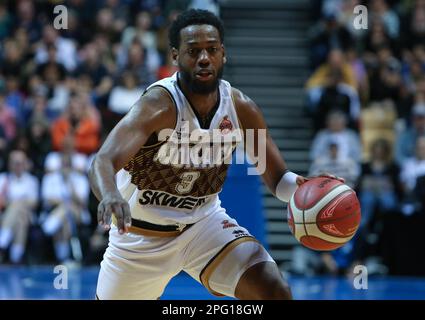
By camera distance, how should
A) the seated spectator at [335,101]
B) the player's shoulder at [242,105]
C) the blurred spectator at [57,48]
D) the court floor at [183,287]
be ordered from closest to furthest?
the player's shoulder at [242,105] < the court floor at [183,287] < the seated spectator at [335,101] < the blurred spectator at [57,48]

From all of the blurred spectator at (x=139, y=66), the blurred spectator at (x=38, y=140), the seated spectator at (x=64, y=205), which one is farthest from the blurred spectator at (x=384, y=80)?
the blurred spectator at (x=38, y=140)

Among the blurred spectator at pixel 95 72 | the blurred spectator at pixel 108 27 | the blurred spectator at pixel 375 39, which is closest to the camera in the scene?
the blurred spectator at pixel 95 72

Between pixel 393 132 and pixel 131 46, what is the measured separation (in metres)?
4.20

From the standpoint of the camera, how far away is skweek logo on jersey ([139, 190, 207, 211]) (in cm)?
557

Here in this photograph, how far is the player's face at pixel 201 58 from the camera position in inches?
213

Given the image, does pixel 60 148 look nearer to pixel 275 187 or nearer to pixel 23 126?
pixel 23 126

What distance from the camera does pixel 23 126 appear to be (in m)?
12.6

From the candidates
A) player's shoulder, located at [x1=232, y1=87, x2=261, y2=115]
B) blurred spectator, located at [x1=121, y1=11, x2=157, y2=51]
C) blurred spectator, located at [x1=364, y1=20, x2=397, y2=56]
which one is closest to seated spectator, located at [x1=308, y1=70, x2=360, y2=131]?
blurred spectator, located at [x1=364, y1=20, x2=397, y2=56]

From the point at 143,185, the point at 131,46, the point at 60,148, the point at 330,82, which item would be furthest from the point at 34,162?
the point at 143,185

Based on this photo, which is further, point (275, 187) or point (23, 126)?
point (23, 126)

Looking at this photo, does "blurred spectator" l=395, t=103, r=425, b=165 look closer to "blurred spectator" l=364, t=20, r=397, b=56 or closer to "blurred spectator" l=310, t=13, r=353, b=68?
"blurred spectator" l=364, t=20, r=397, b=56

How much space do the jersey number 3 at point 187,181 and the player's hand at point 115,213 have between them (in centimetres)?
110

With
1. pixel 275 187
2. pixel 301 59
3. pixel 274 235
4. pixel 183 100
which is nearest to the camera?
pixel 183 100

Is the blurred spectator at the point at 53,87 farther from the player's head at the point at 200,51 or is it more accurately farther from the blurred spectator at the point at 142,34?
the player's head at the point at 200,51
